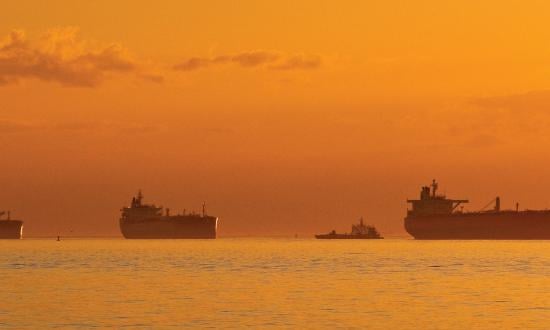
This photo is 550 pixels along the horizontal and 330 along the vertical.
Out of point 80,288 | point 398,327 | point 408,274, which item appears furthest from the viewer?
point 408,274

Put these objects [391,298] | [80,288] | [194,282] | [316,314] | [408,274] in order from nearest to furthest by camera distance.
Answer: [316,314], [391,298], [80,288], [194,282], [408,274]

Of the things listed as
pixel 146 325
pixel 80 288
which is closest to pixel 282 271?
pixel 80 288

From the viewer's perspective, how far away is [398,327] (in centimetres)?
4534

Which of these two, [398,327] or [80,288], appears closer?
[398,327]

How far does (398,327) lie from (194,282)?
34297 mm

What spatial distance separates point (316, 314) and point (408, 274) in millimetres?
42377

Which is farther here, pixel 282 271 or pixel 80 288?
pixel 282 271

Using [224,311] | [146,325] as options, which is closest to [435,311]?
[224,311]

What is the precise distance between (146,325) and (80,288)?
24.9 m

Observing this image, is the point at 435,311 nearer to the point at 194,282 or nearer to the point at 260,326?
the point at 260,326

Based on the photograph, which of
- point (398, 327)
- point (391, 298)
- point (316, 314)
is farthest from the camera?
point (391, 298)

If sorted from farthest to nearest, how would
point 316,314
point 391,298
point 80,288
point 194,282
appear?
1. point 194,282
2. point 80,288
3. point 391,298
4. point 316,314

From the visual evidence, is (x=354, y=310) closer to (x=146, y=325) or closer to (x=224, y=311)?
(x=224, y=311)

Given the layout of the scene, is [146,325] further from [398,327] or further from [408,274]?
[408,274]
